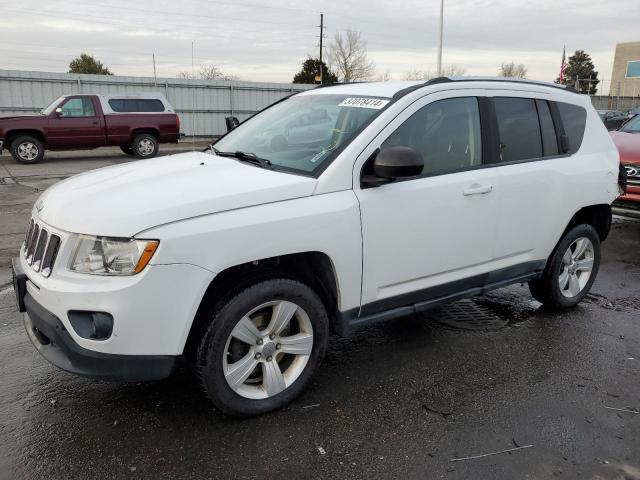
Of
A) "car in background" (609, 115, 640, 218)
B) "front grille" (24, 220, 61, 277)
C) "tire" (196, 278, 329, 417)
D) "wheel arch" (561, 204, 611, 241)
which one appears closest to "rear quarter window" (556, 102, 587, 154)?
"wheel arch" (561, 204, 611, 241)

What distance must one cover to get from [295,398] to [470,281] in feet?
4.91

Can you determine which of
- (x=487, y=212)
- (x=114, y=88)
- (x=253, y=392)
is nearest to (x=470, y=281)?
(x=487, y=212)

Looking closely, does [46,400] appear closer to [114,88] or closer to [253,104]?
[114,88]

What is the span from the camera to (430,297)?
3.70 m

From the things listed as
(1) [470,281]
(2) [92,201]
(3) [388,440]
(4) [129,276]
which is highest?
(2) [92,201]

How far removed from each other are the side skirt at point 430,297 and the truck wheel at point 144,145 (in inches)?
578

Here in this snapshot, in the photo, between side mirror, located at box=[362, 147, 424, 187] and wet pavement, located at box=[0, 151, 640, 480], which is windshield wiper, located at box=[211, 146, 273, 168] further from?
wet pavement, located at box=[0, 151, 640, 480]

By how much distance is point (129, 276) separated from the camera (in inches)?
102

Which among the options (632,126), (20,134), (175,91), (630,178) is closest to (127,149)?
(20,134)

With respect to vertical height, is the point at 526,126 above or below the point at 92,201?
above

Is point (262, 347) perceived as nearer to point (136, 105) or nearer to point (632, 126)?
point (632, 126)

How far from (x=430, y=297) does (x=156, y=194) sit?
189 cm

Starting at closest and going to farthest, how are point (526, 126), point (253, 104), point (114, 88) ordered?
point (526, 126), point (114, 88), point (253, 104)

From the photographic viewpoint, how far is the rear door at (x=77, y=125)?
15.7m
